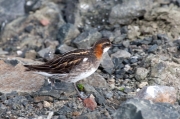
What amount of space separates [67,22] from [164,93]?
5876mm

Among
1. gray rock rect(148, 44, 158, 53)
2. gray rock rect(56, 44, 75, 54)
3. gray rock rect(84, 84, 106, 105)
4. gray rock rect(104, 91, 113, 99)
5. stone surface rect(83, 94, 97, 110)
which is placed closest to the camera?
stone surface rect(83, 94, 97, 110)

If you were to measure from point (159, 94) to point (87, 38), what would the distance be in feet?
13.1

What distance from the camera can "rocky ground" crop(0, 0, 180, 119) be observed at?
9.55 meters

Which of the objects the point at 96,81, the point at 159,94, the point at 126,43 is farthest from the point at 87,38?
the point at 159,94

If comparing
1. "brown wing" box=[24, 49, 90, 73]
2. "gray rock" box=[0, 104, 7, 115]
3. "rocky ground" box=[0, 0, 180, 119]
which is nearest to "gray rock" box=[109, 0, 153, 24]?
"rocky ground" box=[0, 0, 180, 119]

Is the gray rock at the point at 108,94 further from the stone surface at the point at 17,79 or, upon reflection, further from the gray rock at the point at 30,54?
the gray rock at the point at 30,54

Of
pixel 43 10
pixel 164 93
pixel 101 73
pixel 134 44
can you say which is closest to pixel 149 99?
pixel 164 93

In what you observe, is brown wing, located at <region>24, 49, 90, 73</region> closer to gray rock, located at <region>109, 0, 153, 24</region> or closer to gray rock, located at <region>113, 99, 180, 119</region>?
gray rock, located at <region>113, 99, 180, 119</region>

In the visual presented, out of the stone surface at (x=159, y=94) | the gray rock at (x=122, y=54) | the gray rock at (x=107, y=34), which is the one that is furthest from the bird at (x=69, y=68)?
the gray rock at (x=107, y=34)

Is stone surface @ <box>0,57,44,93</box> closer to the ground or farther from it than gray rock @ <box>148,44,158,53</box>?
closer to the ground

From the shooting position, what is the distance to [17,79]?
35.3ft

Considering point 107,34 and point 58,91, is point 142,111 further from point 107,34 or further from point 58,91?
point 107,34

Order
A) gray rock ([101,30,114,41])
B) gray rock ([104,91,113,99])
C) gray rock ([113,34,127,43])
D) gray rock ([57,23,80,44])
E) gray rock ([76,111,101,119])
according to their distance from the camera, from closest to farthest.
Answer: gray rock ([76,111,101,119]) < gray rock ([104,91,113,99]) < gray rock ([113,34,127,43]) < gray rock ([101,30,114,41]) < gray rock ([57,23,80,44])

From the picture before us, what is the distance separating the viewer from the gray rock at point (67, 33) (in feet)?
45.1
